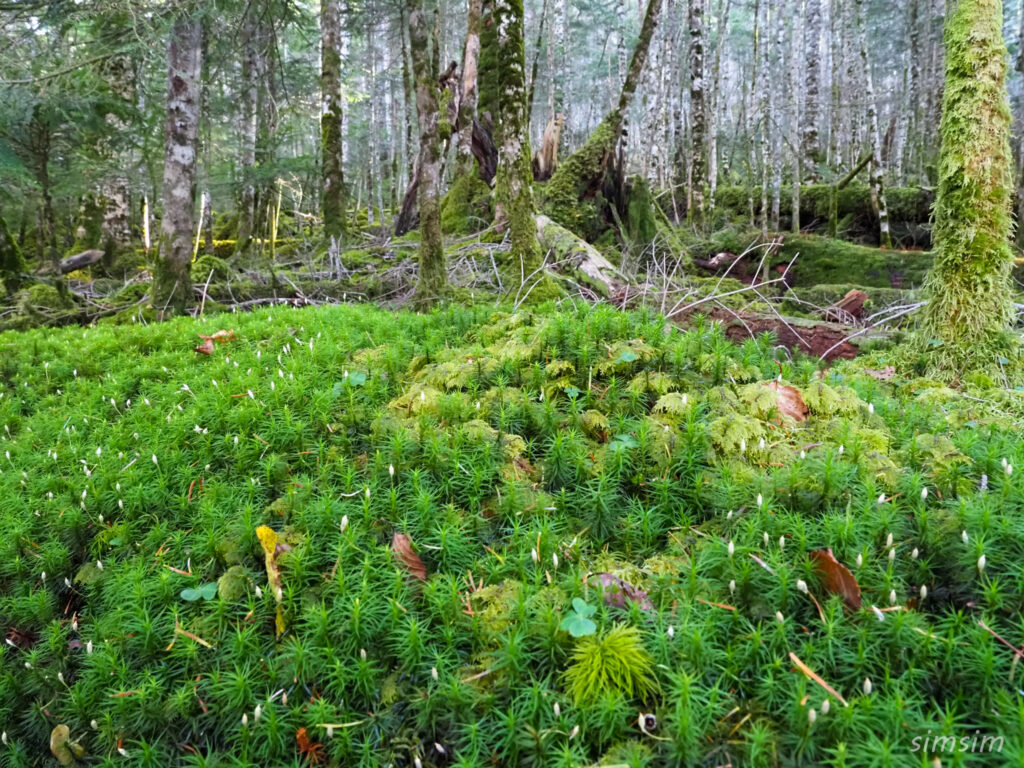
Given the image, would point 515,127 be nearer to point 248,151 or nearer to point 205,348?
point 205,348

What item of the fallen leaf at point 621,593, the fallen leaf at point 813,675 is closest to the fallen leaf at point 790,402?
the fallen leaf at point 621,593

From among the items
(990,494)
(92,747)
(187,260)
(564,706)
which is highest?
(187,260)

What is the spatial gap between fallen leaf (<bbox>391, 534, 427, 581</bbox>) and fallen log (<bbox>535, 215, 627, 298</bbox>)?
6512mm

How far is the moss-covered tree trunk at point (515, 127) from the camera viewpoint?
8492mm

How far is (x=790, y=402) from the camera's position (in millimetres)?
3957

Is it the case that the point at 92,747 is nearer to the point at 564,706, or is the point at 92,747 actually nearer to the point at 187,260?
the point at 564,706

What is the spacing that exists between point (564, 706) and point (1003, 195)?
18.2 ft

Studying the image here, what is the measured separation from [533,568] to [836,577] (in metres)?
1.31

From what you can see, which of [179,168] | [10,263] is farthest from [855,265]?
[10,263]

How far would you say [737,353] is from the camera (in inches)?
188

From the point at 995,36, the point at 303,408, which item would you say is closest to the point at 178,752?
the point at 303,408

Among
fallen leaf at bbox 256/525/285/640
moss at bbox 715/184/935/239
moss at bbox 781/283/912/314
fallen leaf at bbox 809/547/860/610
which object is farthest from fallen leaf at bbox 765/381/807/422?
moss at bbox 715/184/935/239

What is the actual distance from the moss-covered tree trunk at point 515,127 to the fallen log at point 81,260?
41.7 feet

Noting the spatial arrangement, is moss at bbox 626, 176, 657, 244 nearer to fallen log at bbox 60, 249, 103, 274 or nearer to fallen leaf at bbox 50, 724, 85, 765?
fallen leaf at bbox 50, 724, 85, 765
